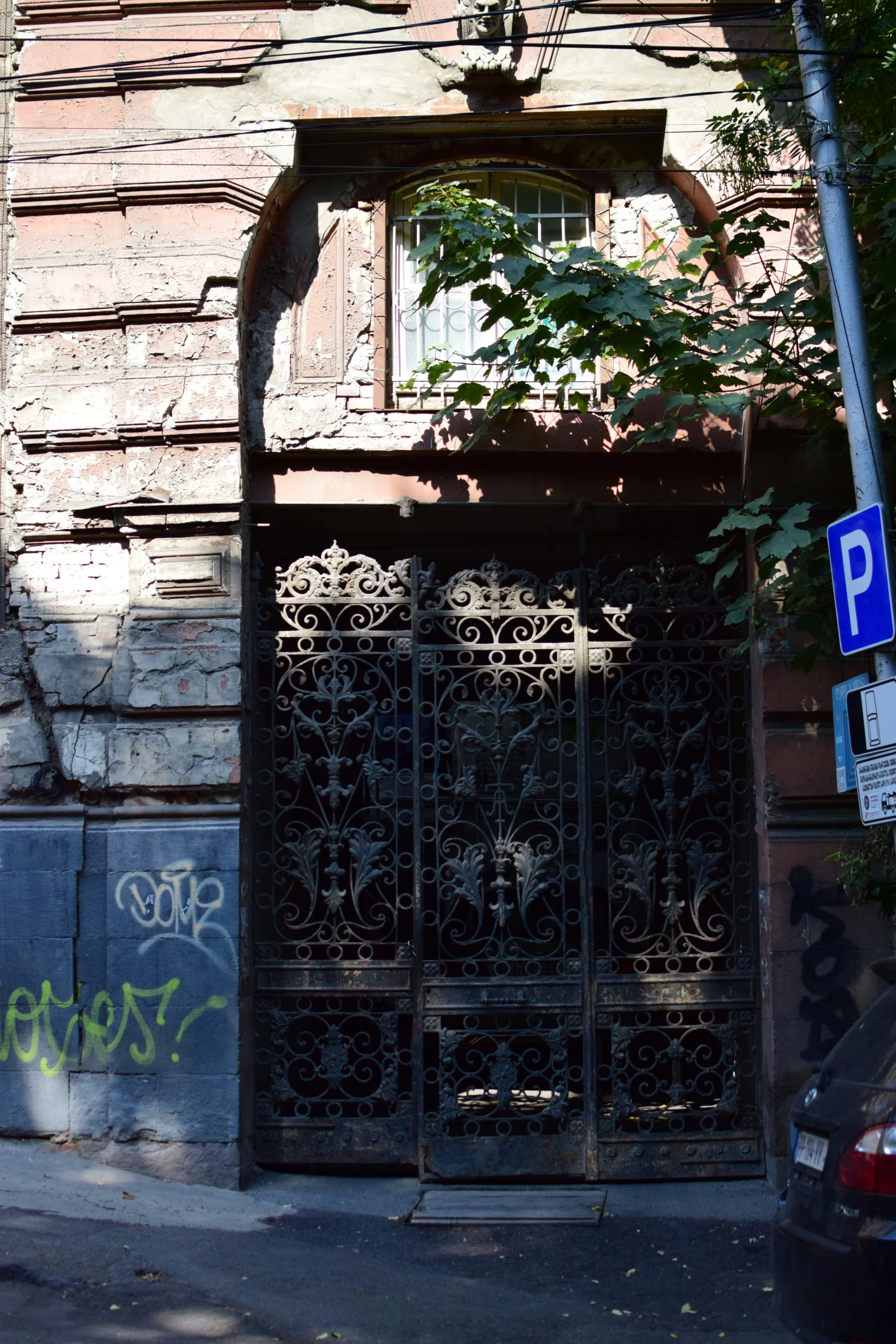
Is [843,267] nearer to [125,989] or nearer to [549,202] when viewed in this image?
[549,202]

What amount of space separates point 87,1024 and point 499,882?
2.30 metres

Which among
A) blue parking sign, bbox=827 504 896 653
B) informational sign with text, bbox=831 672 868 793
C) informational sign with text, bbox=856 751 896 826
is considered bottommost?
informational sign with text, bbox=856 751 896 826

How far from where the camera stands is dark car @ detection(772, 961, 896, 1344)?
3447 mm

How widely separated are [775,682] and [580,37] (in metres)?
3.86

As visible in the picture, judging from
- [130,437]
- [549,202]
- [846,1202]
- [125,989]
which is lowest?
[846,1202]

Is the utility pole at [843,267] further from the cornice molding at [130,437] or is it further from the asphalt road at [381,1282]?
the cornice molding at [130,437]

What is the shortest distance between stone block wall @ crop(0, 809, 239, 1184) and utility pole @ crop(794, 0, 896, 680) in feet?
11.8

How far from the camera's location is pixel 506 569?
6988mm

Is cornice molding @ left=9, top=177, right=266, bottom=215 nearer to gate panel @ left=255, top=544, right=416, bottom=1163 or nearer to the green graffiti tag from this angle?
gate panel @ left=255, top=544, right=416, bottom=1163

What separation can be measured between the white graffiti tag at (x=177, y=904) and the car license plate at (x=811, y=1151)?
332cm

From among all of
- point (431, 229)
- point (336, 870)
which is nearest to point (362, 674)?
point (336, 870)

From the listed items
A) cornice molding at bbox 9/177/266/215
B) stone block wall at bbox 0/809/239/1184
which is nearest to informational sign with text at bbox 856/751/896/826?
stone block wall at bbox 0/809/239/1184

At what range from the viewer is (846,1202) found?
3574 millimetres

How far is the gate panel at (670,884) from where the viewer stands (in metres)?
6.71
